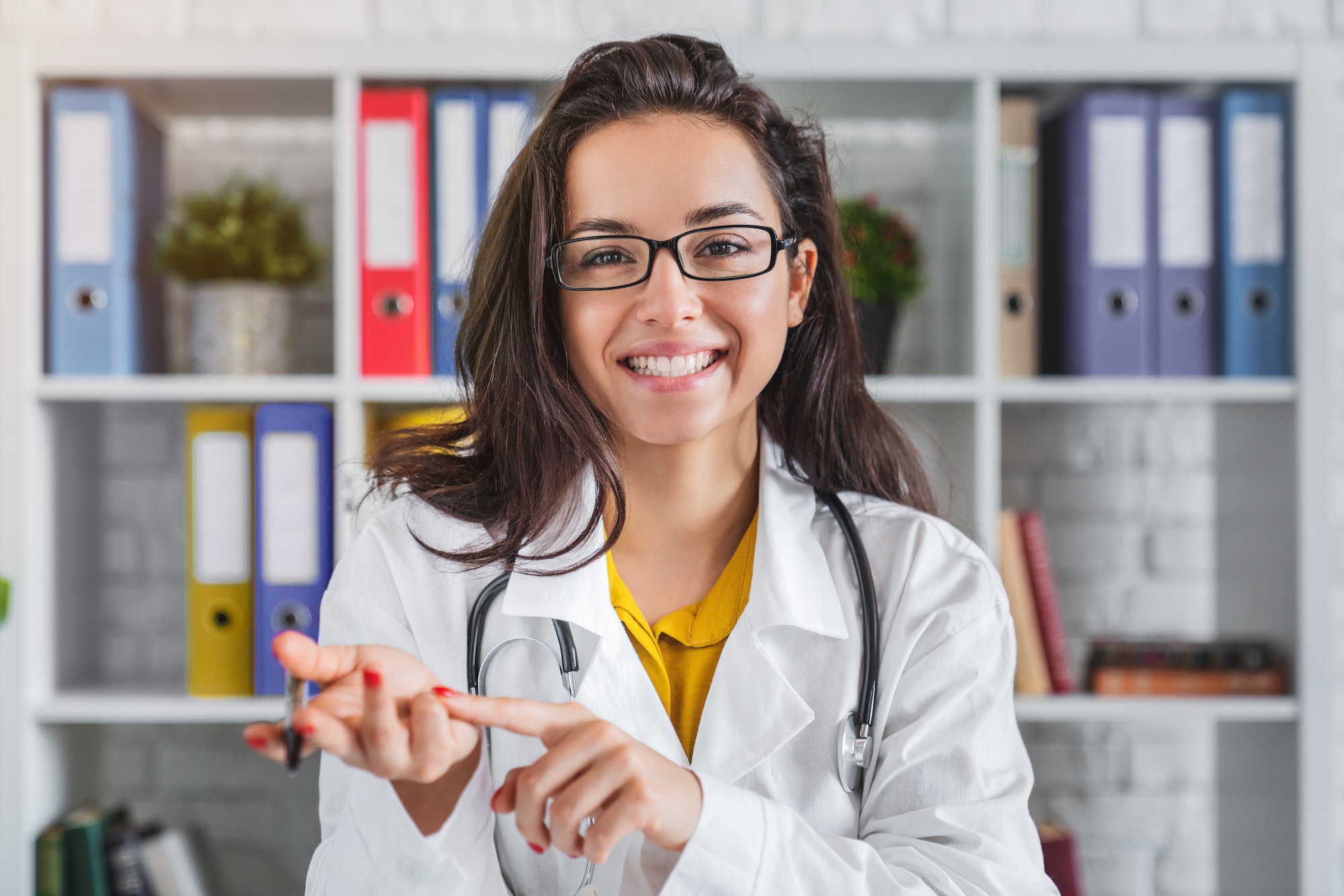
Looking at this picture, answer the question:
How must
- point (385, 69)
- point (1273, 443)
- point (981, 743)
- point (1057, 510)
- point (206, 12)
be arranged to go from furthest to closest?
point (1057, 510) → point (206, 12) → point (1273, 443) → point (385, 69) → point (981, 743)

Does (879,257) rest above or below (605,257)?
above

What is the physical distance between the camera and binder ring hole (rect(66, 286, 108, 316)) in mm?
1565

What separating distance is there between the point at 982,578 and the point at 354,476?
0.96 m

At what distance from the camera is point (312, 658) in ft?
2.29

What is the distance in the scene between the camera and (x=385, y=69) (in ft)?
5.09

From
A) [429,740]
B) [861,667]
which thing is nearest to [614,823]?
[429,740]

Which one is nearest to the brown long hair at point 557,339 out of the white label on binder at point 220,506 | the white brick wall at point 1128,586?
the white label on binder at point 220,506

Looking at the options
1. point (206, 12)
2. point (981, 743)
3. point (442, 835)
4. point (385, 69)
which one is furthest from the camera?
point (206, 12)

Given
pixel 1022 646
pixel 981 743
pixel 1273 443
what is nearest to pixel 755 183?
pixel 981 743

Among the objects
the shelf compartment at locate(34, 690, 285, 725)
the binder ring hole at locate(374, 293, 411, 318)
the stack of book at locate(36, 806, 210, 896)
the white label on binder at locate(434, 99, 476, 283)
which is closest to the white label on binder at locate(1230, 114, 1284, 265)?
the white label on binder at locate(434, 99, 476, 283)

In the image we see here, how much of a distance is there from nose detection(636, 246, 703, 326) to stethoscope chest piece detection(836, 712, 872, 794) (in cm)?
46

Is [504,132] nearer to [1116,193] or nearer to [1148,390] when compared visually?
[1116,193]

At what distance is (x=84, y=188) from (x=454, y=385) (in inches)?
25.8

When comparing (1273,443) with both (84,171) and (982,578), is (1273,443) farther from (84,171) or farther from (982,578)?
(84,171)
